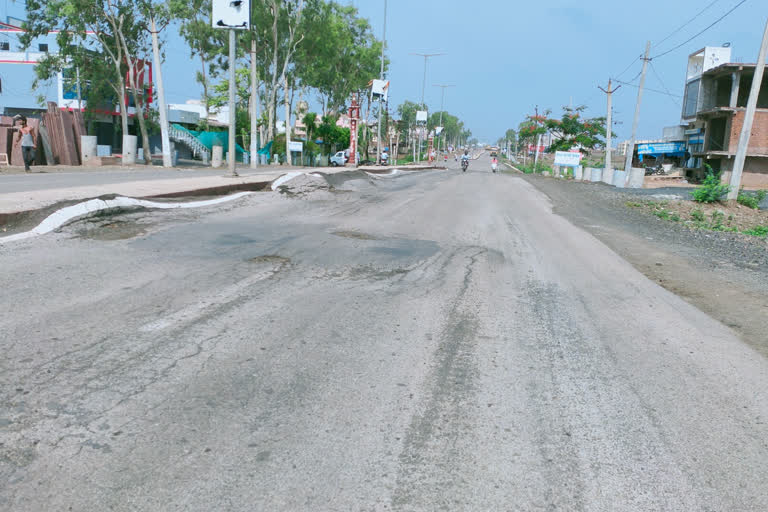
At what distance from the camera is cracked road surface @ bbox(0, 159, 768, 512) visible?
8.56ft

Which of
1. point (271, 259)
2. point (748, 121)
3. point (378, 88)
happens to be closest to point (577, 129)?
point (378, 88)

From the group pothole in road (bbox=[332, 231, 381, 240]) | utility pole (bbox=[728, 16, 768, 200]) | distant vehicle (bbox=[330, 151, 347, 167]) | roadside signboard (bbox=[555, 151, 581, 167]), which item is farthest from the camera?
distant vehicle (bbox=[330, 151, 347, 167])

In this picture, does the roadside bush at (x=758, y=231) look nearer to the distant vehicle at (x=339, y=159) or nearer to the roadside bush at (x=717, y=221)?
the roadside bush at (x=717, y=221)

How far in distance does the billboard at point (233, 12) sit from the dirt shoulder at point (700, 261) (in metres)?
10.5

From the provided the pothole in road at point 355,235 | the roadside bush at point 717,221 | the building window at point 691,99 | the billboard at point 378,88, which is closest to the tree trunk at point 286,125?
the billboard at point 378,88

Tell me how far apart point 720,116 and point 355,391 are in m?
54.1

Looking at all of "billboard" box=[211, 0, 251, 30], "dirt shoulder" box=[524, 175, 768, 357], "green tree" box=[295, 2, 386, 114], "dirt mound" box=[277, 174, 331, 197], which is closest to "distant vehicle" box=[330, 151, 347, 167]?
"green tree" box=[295, 2, 386, 114]

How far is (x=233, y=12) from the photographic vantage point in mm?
17641

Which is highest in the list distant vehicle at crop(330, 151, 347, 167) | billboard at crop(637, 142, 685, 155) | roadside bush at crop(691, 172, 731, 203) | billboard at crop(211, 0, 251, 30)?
billboard at crop(211, 0, 251, 30)

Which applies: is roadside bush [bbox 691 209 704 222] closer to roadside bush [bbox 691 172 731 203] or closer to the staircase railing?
roadside bush [bbox 691 172 731 203]

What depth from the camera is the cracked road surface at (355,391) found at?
261 cm

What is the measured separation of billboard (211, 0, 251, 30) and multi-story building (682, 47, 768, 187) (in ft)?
A: 124

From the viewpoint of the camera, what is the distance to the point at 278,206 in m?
12.4

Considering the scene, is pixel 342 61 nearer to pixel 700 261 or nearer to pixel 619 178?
pixel 619 178
